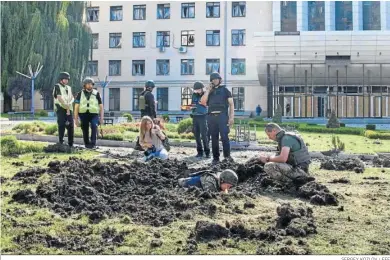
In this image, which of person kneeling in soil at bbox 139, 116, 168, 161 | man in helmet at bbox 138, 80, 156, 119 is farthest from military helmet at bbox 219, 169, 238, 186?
man in helmet at bbox 138, 80, 156, 119

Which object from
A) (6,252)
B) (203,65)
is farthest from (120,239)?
(203,65)

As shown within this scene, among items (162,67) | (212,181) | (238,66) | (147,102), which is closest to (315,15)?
(238,66)

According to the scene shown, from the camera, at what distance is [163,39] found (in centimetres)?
5303

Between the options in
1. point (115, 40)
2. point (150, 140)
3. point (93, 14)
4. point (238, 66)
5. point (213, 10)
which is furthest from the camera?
point (93, 14)

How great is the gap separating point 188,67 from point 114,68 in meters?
7.89

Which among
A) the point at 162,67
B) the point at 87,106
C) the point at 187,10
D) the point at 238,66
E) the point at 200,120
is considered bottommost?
the point at 200,120

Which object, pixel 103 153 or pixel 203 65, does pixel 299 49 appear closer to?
pixel 203 65

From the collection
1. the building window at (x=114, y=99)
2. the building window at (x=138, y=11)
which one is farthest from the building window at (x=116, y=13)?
the building window at (x=114, y=99)

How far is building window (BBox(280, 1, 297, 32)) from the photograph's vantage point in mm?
50469

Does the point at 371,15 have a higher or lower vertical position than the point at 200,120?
higher

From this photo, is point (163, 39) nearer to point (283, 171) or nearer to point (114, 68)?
point (114, 68)

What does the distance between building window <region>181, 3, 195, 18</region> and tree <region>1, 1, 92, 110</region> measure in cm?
1034

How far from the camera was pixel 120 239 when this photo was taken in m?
4.82
